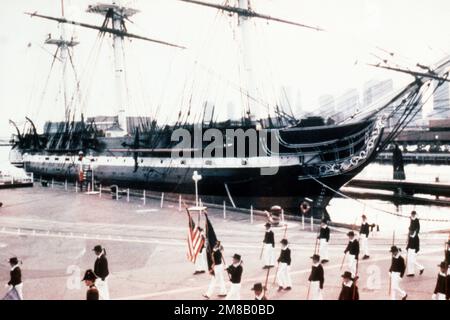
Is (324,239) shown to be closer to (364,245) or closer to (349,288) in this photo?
(364,245)

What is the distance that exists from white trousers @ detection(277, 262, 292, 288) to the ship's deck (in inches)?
9.8

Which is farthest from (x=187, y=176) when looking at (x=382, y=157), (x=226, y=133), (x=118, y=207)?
(x=382, y=157)

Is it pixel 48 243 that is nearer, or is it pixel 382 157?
pixel 48 243

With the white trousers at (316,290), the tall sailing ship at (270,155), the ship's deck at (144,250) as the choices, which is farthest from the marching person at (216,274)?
the tall sailing ship at (270,155)

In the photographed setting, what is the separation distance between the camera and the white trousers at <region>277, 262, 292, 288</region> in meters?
9.45

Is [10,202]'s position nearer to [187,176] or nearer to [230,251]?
[187,176]

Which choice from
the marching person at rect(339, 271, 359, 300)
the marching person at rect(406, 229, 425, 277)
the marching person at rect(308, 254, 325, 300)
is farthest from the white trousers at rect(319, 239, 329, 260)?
the marching person at rect(339, 271, 359, 300)

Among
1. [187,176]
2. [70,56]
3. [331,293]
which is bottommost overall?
Result: [331,293]

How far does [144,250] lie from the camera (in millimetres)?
12953

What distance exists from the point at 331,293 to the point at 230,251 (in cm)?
415
